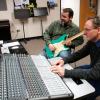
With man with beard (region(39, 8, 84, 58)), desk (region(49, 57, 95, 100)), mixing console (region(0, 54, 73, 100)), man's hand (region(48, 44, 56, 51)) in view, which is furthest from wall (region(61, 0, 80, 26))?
desk (region(49, 57, 95, 100))

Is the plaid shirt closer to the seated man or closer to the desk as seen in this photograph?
the seated man

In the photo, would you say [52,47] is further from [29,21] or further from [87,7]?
[87,7]

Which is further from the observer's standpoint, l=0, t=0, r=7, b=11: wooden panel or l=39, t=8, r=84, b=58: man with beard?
l=0, t=0, r=7, b=11: wooden panel

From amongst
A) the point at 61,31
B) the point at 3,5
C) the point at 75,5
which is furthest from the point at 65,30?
the point at 75,5

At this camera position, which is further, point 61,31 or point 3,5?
point 3,5

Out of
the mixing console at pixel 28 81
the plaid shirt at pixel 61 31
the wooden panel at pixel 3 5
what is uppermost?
the wooden panel at pixel 3 5

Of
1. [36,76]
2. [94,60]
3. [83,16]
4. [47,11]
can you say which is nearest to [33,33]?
[47,11]

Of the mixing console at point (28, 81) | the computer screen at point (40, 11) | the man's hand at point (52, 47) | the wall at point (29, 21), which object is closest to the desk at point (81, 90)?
the mixing console at point (28, 81)

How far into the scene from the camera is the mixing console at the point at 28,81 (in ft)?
2.07

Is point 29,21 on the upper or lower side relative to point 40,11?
lower

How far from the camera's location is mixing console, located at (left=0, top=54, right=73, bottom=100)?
0.63 meters

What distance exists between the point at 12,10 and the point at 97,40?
3.60 m

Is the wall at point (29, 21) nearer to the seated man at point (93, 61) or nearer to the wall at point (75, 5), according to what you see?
the wall at point (75, 5)

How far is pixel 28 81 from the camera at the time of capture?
732 millimetres
